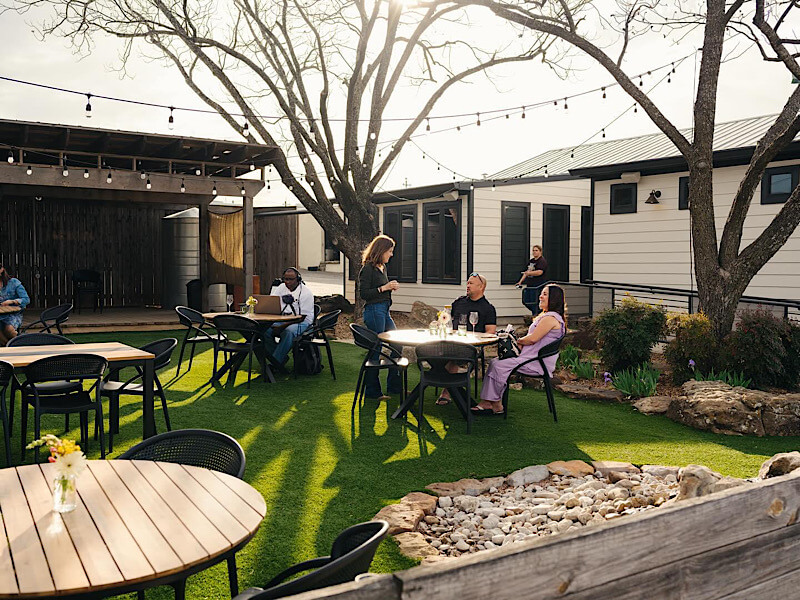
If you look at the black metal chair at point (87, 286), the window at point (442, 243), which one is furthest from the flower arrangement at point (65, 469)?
the black metal chair at point (87, 286)

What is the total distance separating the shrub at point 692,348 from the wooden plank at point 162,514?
6.45 metres

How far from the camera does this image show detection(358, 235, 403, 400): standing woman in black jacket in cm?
708

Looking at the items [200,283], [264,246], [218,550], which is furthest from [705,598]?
[264,246]

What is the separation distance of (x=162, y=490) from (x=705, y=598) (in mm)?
1711

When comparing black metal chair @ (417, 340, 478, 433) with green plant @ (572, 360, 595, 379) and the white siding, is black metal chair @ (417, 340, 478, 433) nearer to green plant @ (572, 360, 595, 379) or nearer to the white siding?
green plant @ (572, 360, 595, 379)

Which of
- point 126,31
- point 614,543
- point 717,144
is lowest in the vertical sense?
point 614,543

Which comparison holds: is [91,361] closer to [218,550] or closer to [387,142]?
[218,550]

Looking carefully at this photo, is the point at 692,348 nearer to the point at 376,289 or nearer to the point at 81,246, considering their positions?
the point at 376,289

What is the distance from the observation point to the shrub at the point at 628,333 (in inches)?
321

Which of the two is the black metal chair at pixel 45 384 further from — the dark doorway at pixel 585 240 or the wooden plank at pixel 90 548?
the dark doorway at pixel 585 240

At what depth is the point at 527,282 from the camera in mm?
12648

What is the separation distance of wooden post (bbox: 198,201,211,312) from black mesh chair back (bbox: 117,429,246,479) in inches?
476

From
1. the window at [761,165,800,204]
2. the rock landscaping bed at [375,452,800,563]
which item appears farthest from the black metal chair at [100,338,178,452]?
the window at [761,165,800,204]

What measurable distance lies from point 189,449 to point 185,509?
79 centimetres
